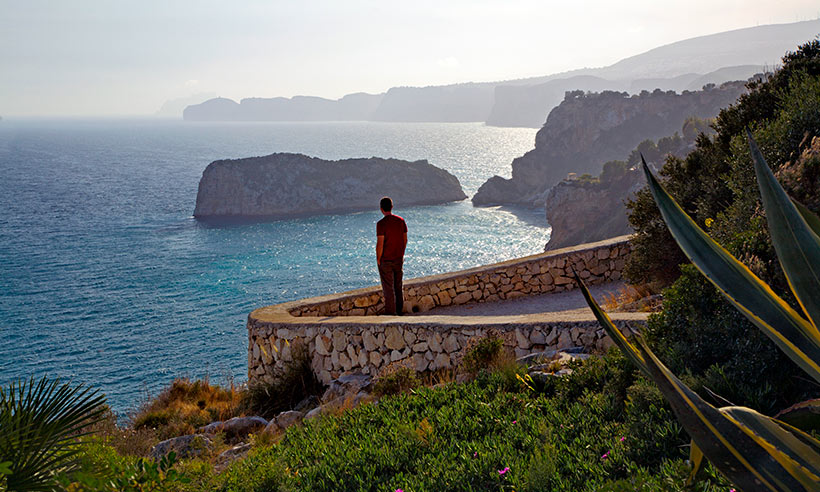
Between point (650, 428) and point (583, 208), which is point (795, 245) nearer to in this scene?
point (650, 428)

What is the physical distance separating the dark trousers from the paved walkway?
641 millimetres

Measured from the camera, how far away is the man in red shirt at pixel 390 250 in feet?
28.4

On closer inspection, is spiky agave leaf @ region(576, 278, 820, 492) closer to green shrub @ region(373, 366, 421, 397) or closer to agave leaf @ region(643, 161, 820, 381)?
agave leaf @ region(643, 161, 820, 381)

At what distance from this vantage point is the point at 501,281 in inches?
409

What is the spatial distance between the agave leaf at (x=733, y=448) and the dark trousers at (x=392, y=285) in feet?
24.3

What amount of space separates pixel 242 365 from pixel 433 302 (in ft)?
88.8

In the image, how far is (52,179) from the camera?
400 feet

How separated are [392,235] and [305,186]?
92721 millimetres

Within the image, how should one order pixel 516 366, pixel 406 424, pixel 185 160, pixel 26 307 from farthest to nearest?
pixel 185 160
pixel 26 307
pixel 516 366
pixel 406 424

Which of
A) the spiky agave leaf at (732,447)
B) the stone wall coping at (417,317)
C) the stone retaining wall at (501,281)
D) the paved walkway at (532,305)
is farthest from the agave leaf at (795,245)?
the stone retaining wall at (501,281)

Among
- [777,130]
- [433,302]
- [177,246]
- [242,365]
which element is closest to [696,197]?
[777,130]

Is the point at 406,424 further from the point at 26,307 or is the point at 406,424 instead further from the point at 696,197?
the point at 26,307

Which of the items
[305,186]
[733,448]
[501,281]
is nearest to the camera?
[733,448]

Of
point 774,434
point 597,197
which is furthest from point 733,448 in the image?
point 597,197
